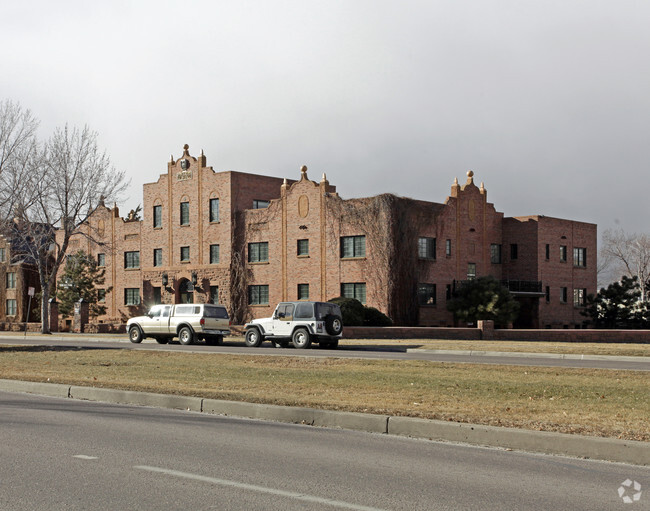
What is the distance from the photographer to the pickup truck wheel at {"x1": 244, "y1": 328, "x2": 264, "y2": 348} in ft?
113

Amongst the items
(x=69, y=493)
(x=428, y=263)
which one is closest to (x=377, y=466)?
(x=69, y=493)

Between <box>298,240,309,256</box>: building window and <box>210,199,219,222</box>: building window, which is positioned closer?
<box>298,240,309,256</box>: building window

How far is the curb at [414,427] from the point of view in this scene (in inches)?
365

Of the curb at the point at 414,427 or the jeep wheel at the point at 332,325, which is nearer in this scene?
the curb at the point at 414,427

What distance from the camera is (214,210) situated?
57.4 meters

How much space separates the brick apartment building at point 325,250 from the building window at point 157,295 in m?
0.11

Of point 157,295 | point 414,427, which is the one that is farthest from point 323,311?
point 157,295

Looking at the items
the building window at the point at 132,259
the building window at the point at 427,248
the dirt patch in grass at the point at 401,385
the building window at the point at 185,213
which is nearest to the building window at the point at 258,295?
the building window at the point at 185,213

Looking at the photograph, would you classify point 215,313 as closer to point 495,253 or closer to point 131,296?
point 495,253

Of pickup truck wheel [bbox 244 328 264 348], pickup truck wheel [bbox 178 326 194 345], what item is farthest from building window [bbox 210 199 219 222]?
pickup truck wheel [bbox 244 328 264 348]

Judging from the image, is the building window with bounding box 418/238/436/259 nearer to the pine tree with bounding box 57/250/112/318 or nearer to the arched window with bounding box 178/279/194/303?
the arched window with bounding box 178/279/194/303

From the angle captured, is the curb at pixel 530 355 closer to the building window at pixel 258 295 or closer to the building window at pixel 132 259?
the building window at pixel 258 295

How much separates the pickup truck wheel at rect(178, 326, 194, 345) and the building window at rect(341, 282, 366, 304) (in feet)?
52.1

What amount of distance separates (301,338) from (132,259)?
33427 mm
